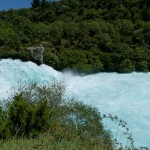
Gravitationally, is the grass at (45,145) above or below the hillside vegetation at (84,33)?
below

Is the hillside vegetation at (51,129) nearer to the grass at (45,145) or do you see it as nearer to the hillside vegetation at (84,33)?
the grass at (45,145)

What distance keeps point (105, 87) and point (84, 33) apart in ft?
56.9

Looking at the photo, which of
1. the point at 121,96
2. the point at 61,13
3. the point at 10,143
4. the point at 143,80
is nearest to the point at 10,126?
the point at 10,143

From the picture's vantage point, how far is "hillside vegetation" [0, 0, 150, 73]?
57.8 meters

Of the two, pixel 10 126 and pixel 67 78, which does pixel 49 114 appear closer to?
pixel 10 126

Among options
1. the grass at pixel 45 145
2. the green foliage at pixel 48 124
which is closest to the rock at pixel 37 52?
the green foliage at pixel 48 124

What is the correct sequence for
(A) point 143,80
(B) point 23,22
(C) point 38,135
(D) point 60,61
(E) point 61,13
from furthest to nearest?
(E) point 61,13 < (B) point 23,22 < (D) point 60,61 < (A) point 143,80 < (C) point 38,135

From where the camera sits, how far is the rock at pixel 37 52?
54844 mm

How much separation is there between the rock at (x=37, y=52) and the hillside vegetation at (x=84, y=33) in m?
0.59

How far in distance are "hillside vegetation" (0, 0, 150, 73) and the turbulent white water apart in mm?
2690

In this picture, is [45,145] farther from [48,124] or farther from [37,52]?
[37,52]

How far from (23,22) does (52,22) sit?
5592mm

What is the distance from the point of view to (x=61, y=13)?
246ft

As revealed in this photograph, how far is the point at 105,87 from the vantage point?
49.6m
